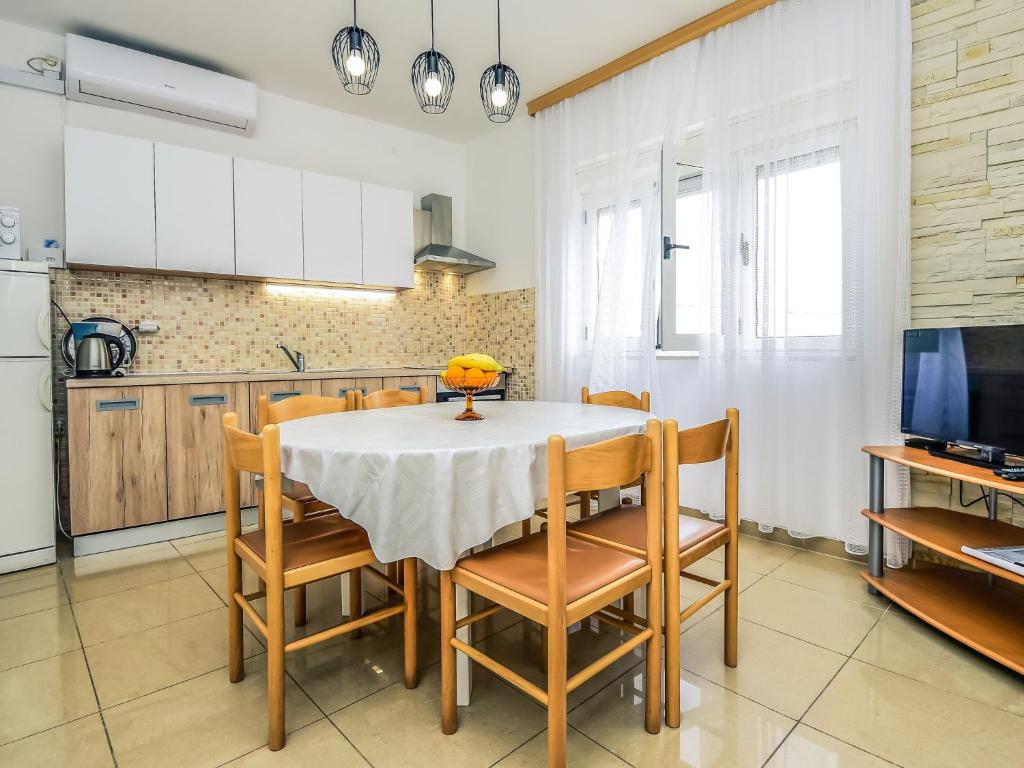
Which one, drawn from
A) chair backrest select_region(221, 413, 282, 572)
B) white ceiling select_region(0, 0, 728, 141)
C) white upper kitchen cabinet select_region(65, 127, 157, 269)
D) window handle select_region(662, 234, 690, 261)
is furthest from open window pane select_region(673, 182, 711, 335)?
white upper kitchen cabinet select_region(65, 127, 157, 269)

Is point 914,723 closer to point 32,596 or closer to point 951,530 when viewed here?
point 951,530

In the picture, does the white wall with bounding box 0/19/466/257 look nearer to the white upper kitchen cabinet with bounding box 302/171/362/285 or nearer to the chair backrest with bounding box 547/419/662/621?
the white upper kitchen cabinet with bounding box 302/171/362/285

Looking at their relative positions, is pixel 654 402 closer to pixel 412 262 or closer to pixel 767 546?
pixel 767 546

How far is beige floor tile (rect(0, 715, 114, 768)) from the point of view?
1.37 metres

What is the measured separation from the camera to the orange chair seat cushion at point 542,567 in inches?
51.8

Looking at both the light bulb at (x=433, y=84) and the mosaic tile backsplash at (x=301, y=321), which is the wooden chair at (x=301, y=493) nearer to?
the light bulb at (x=433, y=84)

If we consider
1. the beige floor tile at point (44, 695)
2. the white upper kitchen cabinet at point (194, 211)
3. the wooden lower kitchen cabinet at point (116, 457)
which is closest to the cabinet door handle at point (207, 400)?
the wooden lower kitchen cabinet at point (116, 457)

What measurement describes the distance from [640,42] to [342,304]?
2.78 meters

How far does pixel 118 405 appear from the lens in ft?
9.37

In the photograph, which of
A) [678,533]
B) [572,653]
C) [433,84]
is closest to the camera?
[678,533]

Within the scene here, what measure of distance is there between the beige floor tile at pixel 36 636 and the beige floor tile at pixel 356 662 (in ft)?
2.88

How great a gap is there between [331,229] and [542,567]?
3.25 metres

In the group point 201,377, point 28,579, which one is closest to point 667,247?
point 201,377

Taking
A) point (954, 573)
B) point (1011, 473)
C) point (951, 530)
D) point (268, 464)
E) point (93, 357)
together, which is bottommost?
point (954, 573)
